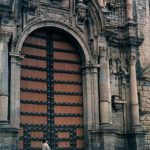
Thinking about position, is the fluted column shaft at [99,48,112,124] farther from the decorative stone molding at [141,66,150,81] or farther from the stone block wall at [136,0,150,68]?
the stone block wall at [136,0,150,68]

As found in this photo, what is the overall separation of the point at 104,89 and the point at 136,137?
7.57 ft

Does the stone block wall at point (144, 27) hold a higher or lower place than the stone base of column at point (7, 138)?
higher

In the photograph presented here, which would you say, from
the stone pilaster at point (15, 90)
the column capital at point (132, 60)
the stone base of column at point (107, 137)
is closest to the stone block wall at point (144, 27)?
the column capital at point (132, 60)

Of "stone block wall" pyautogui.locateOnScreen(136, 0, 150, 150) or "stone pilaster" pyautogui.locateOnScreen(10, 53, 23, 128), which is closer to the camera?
"stone pilaster" pyautogui.locateOnScreen(10, 53, 23, 128)

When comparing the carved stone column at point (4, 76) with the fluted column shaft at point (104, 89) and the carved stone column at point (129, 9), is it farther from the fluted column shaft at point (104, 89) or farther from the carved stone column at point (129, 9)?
the carved stone column at point (129, 9)

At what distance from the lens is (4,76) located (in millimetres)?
11914

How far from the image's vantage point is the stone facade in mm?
12164

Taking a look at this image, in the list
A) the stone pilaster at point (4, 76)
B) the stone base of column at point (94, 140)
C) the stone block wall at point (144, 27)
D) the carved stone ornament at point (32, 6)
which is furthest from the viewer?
the stone block wall at point (144, 27)

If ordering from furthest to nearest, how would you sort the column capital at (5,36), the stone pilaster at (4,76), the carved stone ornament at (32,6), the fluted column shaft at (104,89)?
the fluted column shaft at (104,89), the carved stone ornament at (32,6), the column capital at (5,36), the stone pilaster at (4,76)

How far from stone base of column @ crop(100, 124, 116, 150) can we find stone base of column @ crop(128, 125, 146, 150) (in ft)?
3.95

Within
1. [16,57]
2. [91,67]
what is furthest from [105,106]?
[16,57]

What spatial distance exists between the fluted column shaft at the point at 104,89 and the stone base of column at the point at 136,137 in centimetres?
120

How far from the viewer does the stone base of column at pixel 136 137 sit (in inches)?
569

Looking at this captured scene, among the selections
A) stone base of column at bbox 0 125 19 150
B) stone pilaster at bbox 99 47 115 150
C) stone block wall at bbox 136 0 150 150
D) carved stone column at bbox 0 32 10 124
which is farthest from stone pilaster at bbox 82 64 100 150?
carved stone column at bbox 0 32 10 124
